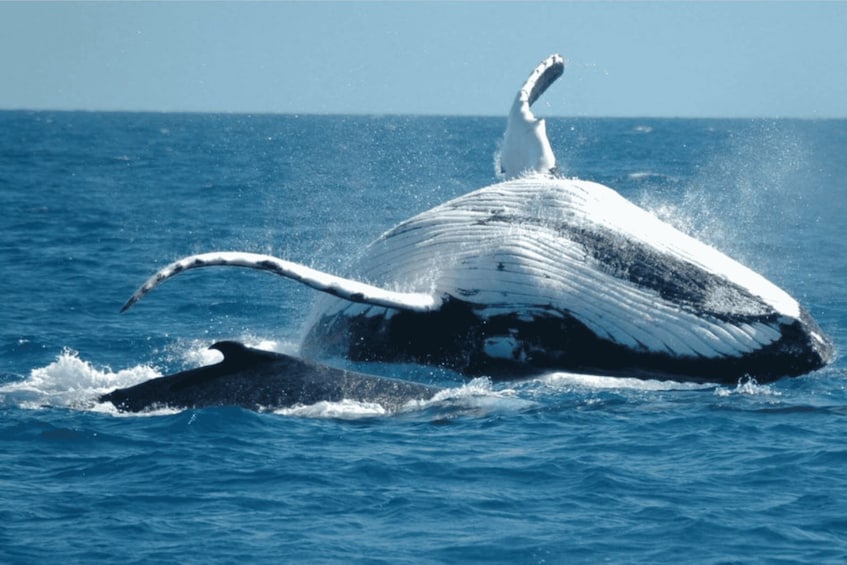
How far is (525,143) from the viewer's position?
1579 cm

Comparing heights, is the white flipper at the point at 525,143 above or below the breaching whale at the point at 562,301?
above

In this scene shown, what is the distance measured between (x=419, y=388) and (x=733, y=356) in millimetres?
3027

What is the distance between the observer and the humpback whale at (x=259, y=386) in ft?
42.3

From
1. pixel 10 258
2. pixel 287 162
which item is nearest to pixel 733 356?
pixel 10 258

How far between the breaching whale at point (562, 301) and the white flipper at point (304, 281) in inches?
1.1

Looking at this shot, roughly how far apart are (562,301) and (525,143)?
295 centimetres

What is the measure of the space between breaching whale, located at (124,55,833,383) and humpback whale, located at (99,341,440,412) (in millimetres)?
748

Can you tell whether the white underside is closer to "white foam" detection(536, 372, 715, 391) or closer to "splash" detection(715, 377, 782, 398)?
"splash" detection(715, 377, 782, 398)

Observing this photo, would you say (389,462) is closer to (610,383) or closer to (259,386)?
(259,386)

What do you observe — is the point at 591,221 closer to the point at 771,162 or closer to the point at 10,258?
the point at 10,258

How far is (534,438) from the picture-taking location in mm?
12961

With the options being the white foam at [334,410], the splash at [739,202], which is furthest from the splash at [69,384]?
the splash at [739,202]

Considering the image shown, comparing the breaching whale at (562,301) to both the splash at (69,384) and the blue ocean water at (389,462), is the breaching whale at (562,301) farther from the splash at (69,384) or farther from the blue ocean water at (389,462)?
the splash at (69,384)

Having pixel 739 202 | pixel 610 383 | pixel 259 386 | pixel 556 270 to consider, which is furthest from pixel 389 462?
pixel 739 202
